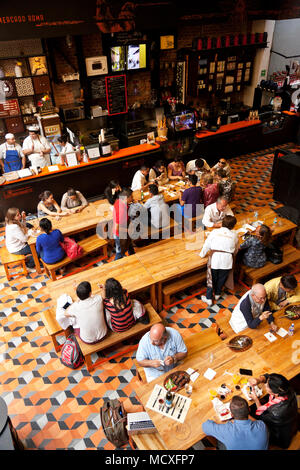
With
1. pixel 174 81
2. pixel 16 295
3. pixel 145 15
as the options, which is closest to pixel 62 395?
pixel 16 295

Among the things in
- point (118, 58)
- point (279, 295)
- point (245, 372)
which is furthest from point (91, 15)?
point (245, 372)

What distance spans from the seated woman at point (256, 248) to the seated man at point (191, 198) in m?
1.27

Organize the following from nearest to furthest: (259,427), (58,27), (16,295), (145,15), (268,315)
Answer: (259,427), (268,315), (16,295), (58,27), (145,15)

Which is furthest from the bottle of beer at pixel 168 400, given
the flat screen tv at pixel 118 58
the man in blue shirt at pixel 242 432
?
the flat screen tv at pixel 118 58

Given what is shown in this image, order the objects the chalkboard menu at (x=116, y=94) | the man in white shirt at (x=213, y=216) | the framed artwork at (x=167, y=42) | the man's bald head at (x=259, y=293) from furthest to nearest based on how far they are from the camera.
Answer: the framed artwork at (x=167, y=42), the chalkboard menu at (x=116, y=94), the man in white shirt at (x=213, y=216), the man's bald head at (x=259, y=293)

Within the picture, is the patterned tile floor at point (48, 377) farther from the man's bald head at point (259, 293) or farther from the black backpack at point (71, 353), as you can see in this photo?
the man's bald head at point (259, 293)

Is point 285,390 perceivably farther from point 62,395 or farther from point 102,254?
point 102,254

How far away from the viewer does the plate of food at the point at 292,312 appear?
4.31m

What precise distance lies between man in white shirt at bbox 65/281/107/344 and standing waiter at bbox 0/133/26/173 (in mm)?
4805

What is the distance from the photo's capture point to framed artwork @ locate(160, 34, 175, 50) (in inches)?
371

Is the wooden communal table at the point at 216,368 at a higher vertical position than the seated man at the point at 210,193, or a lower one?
lower

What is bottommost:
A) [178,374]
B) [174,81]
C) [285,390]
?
[178,374]

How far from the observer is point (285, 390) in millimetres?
3227

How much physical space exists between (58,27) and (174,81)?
15.4ft
